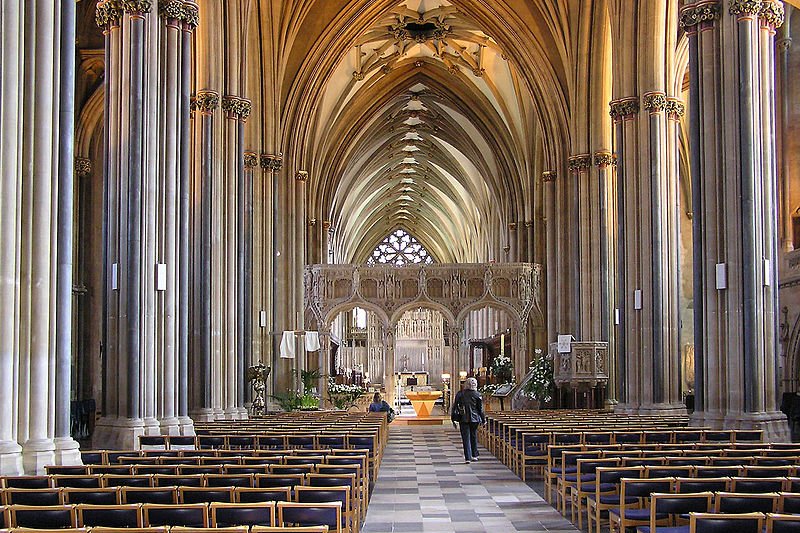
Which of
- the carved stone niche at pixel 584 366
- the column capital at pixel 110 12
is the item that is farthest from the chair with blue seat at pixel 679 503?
the carved stone niche at pixel 584 366

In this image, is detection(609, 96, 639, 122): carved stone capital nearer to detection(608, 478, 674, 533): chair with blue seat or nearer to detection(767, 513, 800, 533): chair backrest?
detection(608, 478, 674, 533): chair with blue seat

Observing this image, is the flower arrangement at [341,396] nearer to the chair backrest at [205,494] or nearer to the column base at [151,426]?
the column base at [151,426]

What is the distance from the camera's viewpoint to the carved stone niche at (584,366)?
1043 inches

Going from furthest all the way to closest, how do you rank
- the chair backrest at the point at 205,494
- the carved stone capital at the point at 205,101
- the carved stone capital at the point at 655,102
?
the carved stone capital at the point at 655,102, the carved stone capital at the point at 205,101, the chair backrest at the point at 205,494

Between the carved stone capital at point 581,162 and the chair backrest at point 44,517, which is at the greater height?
the carved stone capital at point 581,162

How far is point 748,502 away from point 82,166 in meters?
24.6

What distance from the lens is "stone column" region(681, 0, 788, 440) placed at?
15.8 meters

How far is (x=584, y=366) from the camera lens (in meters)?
26.5

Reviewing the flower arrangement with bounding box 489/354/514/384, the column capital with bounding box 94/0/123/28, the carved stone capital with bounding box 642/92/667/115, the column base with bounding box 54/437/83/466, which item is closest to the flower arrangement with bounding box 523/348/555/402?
the flower arrangement with bounding box 489/354/514/384

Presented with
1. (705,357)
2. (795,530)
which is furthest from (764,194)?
(795,530)

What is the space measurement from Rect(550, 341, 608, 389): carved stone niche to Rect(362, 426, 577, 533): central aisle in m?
7.51

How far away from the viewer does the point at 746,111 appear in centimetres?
1614

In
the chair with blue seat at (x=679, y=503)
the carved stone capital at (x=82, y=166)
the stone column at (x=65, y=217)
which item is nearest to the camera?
the chair with blue seat at (x=679, y=503)

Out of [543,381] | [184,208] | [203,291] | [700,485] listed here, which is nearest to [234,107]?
[203,291]
